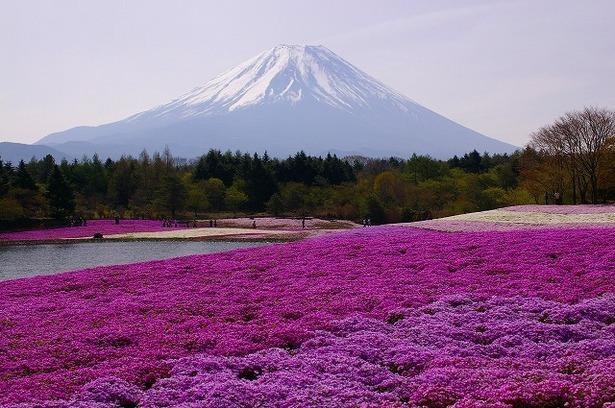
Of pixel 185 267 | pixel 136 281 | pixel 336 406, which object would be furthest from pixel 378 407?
pixel 185 267

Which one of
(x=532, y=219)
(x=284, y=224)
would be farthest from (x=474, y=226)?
(x=284, y=224)

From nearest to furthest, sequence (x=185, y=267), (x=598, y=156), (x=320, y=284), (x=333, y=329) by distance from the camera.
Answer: (x=333, y=329)
(x=320, y=284)
(x=185, y=267)
(x=598, y=156)

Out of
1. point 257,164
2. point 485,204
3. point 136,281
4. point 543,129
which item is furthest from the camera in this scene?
point 257,164

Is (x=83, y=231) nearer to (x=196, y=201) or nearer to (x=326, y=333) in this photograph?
(x=196, y=201)

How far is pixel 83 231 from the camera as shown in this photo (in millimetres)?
67812

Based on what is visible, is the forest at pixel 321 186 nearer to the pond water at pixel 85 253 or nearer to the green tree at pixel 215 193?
the green tree at pixel 215 193

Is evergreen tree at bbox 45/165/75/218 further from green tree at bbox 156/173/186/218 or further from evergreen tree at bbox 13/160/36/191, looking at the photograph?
green tree at bbox 156/173/186/218

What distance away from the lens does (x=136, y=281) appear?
23.5 metres

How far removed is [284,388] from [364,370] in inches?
69.6

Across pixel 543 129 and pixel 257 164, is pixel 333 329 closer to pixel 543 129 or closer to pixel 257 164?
pixel 543 129

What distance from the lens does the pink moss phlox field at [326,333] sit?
10695 millimetres

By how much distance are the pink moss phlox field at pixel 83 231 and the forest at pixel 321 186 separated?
438 cm

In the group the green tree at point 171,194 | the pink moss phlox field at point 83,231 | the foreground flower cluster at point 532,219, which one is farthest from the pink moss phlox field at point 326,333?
the green tree at point 171,194

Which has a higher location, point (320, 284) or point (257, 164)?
point (257, 164)
